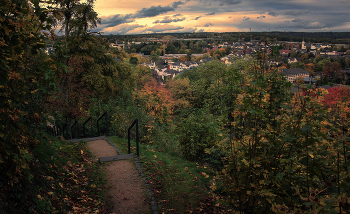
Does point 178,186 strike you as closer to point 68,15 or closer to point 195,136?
point 195,136

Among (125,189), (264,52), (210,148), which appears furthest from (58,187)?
(264,52)

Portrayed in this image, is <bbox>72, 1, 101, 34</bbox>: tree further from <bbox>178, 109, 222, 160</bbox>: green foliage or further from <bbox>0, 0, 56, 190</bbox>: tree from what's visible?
<bbox>0, 0, 56, 190</bbox>: tree

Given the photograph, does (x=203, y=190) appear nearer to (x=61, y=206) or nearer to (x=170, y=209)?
(x=170, y=209)

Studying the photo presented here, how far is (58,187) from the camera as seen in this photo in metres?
4.38

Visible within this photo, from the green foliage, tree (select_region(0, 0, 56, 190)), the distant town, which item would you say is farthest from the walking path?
the distant town

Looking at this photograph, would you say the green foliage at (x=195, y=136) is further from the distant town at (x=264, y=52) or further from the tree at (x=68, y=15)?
the tree at (x=68, y=15)

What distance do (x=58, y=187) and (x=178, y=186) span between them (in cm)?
272

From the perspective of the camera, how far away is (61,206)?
381 cm

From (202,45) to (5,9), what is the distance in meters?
170

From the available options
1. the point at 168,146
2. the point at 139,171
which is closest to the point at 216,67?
the point at 168,146

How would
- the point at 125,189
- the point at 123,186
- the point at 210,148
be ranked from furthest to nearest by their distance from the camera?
the point at 123,186 → the point at 125,189 → the point at 210,148

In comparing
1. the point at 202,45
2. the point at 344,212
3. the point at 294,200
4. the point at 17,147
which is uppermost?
the point at 202,45

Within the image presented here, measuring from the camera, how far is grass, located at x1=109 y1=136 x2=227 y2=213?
495 cm

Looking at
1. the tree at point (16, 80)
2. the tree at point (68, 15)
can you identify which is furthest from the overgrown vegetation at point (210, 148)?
the tree at point (68, 15)
